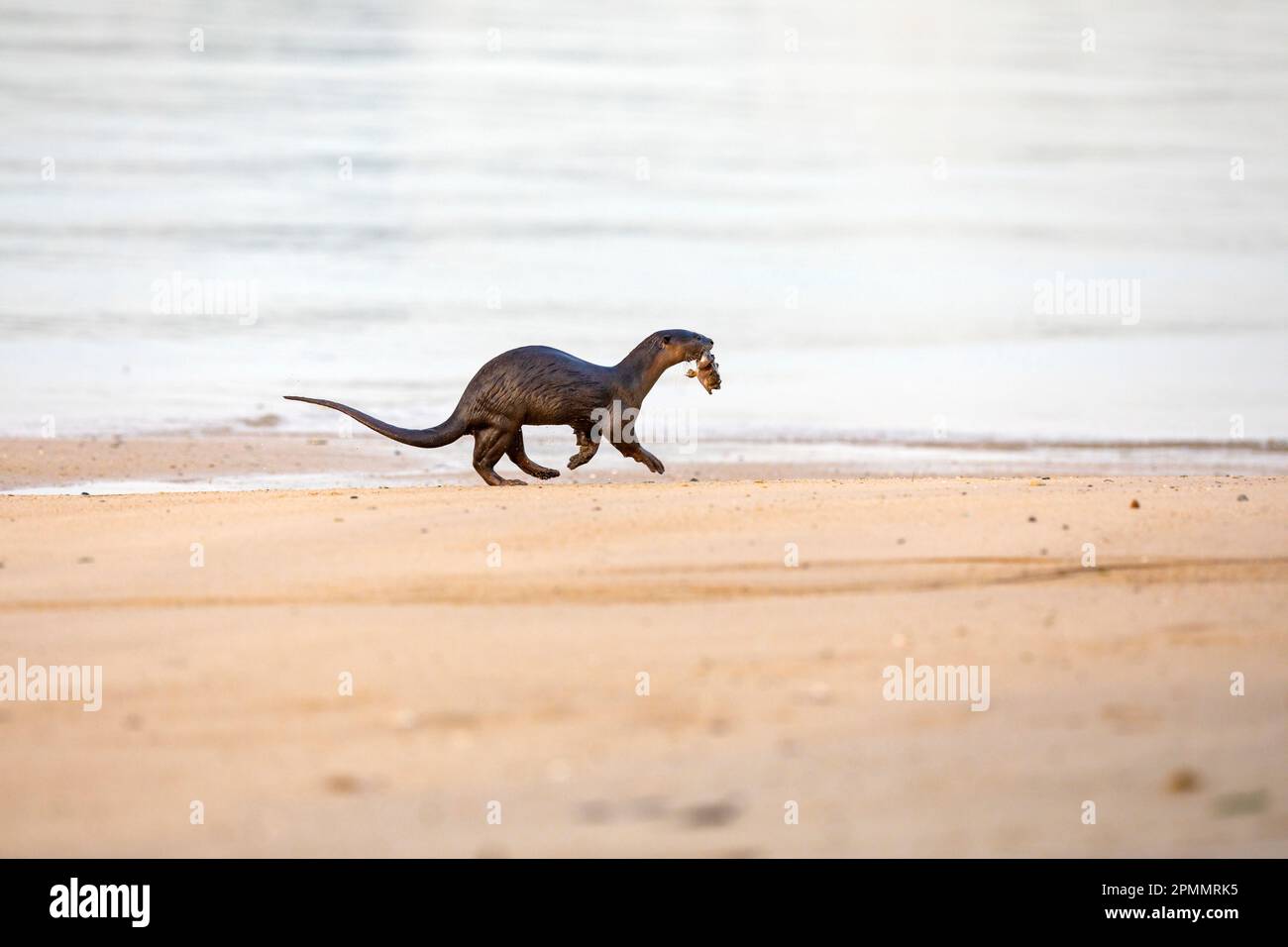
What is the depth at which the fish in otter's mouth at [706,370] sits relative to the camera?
12.3 m

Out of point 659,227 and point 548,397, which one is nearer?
point 548,397

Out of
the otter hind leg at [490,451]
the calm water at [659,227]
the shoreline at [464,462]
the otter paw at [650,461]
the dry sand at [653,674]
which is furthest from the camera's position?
the calm water at [659,227]

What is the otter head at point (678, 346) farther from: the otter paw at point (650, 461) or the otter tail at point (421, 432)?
the otter tail at point (421, 432)

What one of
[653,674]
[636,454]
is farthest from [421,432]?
[653,674]

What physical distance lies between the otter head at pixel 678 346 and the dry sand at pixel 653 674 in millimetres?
1786

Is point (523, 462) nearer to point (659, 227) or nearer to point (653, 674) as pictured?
point (653, 674)

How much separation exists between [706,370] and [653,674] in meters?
5.60

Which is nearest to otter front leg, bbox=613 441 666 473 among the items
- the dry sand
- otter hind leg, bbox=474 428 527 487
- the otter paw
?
the otter paw

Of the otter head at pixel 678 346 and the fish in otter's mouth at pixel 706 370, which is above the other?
the otter head at pixel 678 346

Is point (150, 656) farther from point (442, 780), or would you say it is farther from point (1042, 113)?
point (1042, 113)

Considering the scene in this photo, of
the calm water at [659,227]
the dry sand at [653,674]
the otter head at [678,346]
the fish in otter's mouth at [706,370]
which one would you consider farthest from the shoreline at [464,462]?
the dry sand at [653,674]

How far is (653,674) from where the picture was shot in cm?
695

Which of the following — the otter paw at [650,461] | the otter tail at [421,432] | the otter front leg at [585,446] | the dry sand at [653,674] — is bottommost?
the dry sand at [653,674]

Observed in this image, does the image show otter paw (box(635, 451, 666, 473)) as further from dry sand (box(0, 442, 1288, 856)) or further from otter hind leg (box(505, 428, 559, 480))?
dry sand (box(0, 442, 1288, 856))
